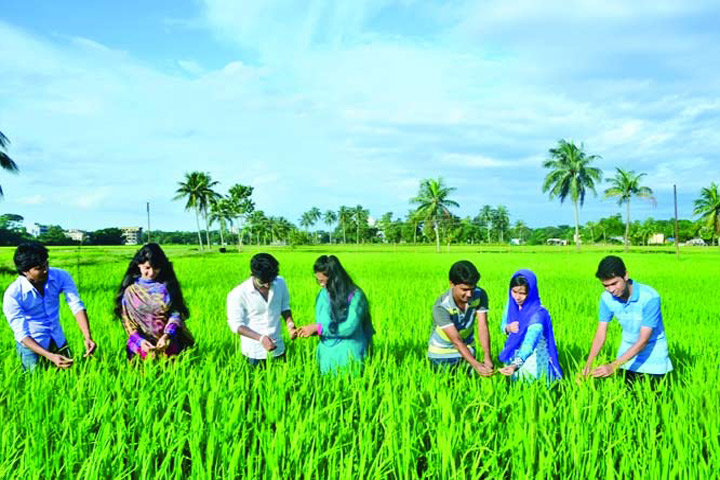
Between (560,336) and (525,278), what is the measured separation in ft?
10.8

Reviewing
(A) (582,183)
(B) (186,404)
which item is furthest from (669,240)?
(B) (186,404)

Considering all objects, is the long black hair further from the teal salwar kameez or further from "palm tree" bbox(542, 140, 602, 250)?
"palm tree" bbox(542, 140, 602, 250)

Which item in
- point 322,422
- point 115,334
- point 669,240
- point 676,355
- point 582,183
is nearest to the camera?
point 322,422

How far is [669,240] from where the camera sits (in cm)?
8675

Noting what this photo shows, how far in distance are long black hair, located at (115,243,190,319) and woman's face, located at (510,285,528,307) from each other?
227 centimetres

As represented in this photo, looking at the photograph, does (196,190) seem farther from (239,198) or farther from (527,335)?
(527,335)

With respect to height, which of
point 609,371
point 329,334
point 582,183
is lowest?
point 609,371

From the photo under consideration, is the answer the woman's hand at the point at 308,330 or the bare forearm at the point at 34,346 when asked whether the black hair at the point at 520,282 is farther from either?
the bare forearm at the point at 34,346

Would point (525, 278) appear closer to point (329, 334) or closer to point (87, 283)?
point (329, 334)

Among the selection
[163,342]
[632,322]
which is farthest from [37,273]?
[632,322]

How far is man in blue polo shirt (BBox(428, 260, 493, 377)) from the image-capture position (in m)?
3.29

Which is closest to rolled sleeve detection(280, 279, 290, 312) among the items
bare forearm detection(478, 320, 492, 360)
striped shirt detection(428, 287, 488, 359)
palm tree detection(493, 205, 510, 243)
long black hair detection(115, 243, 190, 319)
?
long black hair detection(115, 243, 190, 319)

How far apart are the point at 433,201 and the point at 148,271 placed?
45.9 meters

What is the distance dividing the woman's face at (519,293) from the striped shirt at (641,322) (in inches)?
24.7
